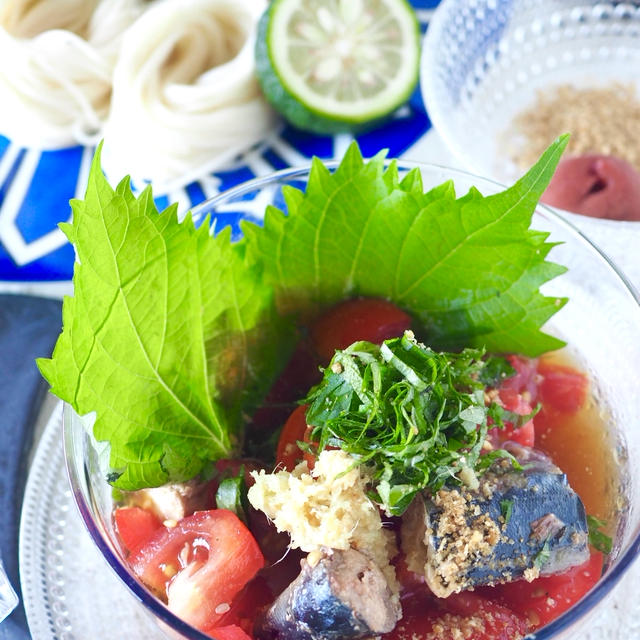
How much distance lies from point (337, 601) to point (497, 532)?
0.81 ft

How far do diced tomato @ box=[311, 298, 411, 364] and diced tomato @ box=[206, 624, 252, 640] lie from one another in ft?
1.61

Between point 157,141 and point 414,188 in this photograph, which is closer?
point 414,188

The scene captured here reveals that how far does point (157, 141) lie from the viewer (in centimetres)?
251

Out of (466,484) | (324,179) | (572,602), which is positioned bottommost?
(572,602)

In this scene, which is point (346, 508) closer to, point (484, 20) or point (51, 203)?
point (51, 203)

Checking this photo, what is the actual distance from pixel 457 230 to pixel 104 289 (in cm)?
60

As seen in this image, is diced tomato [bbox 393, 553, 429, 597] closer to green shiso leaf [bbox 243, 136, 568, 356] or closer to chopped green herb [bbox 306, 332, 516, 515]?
chopped green herb [bbox 306, 332, 516, 515]

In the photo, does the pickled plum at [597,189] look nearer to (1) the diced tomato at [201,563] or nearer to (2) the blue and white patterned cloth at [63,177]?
(2) the blue and white patterned cloth at [63,177]

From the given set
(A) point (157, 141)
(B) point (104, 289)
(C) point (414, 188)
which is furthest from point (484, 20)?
(B) point (104, 289)

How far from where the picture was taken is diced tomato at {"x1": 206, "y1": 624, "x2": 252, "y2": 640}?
1.17 meters

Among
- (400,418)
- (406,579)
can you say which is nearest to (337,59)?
(400,418)

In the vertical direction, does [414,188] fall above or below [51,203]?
above

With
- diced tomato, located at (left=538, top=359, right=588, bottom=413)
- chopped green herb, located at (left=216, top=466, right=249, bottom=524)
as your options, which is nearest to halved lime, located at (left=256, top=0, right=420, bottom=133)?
diced tomato, located at (left=538, top=359, right=588, bottom=413)

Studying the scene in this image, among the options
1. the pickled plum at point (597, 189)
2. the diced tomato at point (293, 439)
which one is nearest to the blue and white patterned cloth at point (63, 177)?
the pickled plum at point (597, 189)
